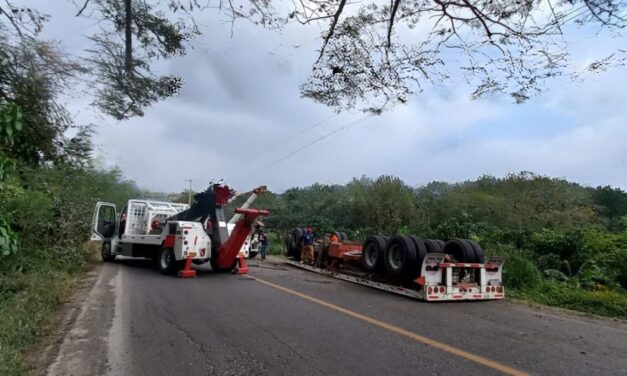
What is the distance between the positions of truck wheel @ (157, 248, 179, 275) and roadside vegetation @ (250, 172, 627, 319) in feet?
29.3

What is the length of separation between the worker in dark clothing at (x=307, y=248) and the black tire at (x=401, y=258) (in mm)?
5689

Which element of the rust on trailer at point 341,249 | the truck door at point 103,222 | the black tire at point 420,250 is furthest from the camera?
the truck door at point 103,222

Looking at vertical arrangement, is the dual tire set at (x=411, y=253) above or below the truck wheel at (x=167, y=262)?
above

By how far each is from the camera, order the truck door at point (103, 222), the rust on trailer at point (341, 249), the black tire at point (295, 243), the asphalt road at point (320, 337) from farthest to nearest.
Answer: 1. the black tire at point (295, 243)
2. the truck door at point (103, 222)
3. the rust on trailer at point (341, 249)
4. the asphalt road at point (320, 337)

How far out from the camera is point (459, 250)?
36.7 feet

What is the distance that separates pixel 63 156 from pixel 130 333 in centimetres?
925

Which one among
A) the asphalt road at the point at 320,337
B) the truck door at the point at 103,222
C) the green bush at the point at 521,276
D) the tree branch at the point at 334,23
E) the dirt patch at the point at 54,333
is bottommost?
the dirt patch at the point at 54,333

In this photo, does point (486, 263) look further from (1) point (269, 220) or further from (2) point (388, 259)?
(1) point (269, 220)

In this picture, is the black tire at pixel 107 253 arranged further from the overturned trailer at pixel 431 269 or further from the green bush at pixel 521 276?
the green bush at pixel 521 276

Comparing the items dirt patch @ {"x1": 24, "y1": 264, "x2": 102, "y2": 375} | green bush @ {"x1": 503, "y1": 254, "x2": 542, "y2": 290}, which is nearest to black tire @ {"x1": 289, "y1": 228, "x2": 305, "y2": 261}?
green bush @ {"x1": 503, "y1": 254, "x2": 542, "y2": 290}

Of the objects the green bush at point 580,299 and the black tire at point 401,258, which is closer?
the green bush at point 580,299

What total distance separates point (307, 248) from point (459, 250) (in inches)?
294

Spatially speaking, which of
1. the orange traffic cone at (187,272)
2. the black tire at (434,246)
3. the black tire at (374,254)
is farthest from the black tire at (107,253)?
the black tire at (434,246)

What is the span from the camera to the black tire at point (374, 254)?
12.2m
